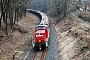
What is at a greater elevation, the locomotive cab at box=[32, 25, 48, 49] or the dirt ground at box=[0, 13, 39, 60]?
the locomotive cab at box=[32, 25, 48, 49]

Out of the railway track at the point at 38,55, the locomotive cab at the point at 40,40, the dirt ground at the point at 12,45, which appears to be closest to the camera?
the railway track at the point at 38,55

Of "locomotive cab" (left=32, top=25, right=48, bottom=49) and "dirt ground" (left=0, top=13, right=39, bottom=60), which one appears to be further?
"locomotive cab" (left=32, top=25, right=48, bottom=49)

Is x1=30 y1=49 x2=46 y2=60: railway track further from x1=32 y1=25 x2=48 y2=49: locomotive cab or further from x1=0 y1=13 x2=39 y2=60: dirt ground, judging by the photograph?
x1=0 y1=13 x2=39 y2=60: dirt ground

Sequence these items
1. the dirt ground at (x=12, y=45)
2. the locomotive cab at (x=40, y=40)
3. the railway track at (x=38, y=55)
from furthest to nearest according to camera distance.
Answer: the locomotive cab at (x=40, y=40)
the dirt ground at (x=12, y=45)
the railway track at (x=38, y=55)

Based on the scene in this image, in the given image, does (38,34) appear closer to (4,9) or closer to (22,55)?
(22,55)

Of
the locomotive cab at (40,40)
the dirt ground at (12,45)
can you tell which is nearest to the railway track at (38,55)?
the locomotive cab at (40,40)

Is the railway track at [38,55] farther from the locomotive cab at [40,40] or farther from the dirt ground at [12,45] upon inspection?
the dirt ground at [12,45]

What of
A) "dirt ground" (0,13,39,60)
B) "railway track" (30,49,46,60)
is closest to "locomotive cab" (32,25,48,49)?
"railway track" (30,49,46,60)

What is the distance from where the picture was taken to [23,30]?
1671 inches

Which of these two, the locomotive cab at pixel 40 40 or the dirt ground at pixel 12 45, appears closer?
the dirt ground at pixel 12 45

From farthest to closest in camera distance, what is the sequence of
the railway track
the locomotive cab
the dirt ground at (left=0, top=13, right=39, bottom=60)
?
the locomotive cab < the dirt ground at (left=0, top=13, right=39, bottom=60) < the railway track

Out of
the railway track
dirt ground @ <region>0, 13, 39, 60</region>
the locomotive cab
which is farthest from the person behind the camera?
the locomotive cab

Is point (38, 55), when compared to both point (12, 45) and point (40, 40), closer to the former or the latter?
point (40, 40)

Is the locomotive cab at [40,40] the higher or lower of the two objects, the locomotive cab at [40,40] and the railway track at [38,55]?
the higher
